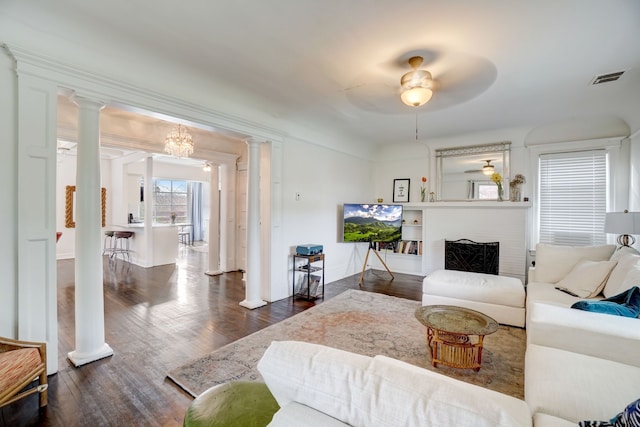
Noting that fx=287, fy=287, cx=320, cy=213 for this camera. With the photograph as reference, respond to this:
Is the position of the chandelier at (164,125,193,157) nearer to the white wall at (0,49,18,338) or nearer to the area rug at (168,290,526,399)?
the white wall at (0,49,18,338)

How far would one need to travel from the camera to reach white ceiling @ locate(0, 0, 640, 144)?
1965 millimetres

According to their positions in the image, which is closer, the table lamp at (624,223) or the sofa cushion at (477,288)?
the table lamp at (624,223)

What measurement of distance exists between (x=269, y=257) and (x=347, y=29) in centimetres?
297

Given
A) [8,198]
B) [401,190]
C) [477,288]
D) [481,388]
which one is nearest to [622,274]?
[477,288]

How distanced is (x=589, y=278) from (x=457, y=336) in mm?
1627

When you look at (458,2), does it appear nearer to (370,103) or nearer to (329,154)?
(370,103)

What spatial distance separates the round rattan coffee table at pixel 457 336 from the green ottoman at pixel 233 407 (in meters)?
1.64

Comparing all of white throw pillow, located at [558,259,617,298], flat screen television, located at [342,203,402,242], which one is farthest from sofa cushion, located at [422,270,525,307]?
flat screen television, located at [342,203,402,242]

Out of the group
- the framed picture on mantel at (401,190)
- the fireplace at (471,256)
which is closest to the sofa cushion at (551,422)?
the fireplace at (471,256)

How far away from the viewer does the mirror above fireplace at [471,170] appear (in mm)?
5080

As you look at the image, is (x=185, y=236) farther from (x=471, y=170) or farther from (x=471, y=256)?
(x=471, y=170)

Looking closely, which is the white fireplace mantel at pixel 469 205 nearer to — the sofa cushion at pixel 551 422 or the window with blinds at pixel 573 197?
the window with blinds at pixel 573 197

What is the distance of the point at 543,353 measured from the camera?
5.53ft

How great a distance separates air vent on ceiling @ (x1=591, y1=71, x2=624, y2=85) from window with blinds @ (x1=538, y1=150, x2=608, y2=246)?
1.83 metres
